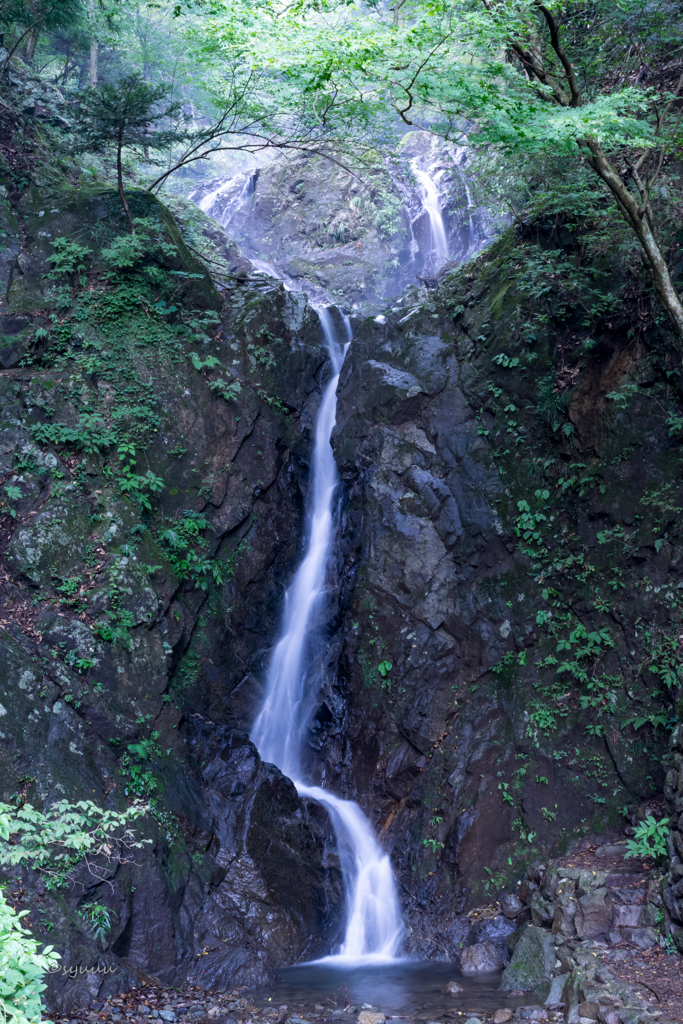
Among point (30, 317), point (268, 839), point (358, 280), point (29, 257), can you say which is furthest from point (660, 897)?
point (358, 280)

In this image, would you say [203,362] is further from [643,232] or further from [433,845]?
[433,845]

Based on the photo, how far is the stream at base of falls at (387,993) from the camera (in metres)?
5.71

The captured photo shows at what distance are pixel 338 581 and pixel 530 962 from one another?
18.8ft

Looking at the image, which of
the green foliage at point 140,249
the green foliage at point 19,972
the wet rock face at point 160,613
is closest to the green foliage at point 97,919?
the wet rock face at point 160,613

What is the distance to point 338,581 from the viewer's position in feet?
34.6

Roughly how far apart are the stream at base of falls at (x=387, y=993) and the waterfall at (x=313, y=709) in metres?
0.60

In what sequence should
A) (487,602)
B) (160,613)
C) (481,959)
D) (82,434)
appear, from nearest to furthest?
1. (481,959)
2. (160,613)
3. (82,434)
4. (487,602)

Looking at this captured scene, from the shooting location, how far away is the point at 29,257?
33.1 feet

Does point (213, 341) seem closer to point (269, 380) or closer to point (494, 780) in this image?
point (269, 380)

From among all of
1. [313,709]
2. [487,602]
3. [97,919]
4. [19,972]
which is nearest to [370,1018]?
[97,919]

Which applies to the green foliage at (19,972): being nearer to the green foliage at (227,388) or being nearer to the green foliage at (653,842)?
the green foliage at (653,842)

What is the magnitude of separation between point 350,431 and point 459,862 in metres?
6.85

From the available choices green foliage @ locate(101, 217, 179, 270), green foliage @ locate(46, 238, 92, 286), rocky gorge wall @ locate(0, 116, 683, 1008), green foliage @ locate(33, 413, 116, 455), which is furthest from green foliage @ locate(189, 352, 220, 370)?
green foliage @ locate(46, 238, 92, 286)

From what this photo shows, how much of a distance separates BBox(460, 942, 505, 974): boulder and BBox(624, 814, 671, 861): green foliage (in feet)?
5.83
